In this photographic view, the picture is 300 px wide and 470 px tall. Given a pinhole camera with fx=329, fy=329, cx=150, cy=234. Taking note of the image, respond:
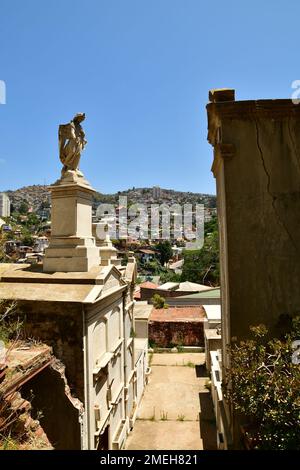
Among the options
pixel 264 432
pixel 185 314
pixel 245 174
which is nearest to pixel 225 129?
pixel 245 174

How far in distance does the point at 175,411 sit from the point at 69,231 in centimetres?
954

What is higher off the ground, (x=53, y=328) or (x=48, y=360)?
(x=53, y=328)

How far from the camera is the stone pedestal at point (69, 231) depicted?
1016 centimetres

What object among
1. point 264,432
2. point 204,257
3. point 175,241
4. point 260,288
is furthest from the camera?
point 175,241

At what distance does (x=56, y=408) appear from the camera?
24.5 feet

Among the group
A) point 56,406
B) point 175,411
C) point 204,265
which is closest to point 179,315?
point 175,411

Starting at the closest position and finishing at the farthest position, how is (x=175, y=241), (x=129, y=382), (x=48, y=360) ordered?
1. (x=48, y=360)
2. (x=129, y=382)
3. (x=175, y=241)

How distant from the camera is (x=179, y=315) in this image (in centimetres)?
2500

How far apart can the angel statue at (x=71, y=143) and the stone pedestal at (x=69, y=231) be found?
0.42m

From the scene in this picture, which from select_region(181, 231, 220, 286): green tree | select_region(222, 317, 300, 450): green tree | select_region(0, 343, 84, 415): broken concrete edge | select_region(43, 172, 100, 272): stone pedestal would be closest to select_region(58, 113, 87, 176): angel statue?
select_region(43, 172, 100, 272): stone pedestal

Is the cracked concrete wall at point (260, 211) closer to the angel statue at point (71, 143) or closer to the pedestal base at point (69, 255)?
the pedestal base at point (69, 255)

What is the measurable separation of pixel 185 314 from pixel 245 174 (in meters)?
20.3

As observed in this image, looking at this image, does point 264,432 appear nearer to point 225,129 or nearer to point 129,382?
point 225,129

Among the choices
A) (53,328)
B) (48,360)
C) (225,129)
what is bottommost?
(48,360)
